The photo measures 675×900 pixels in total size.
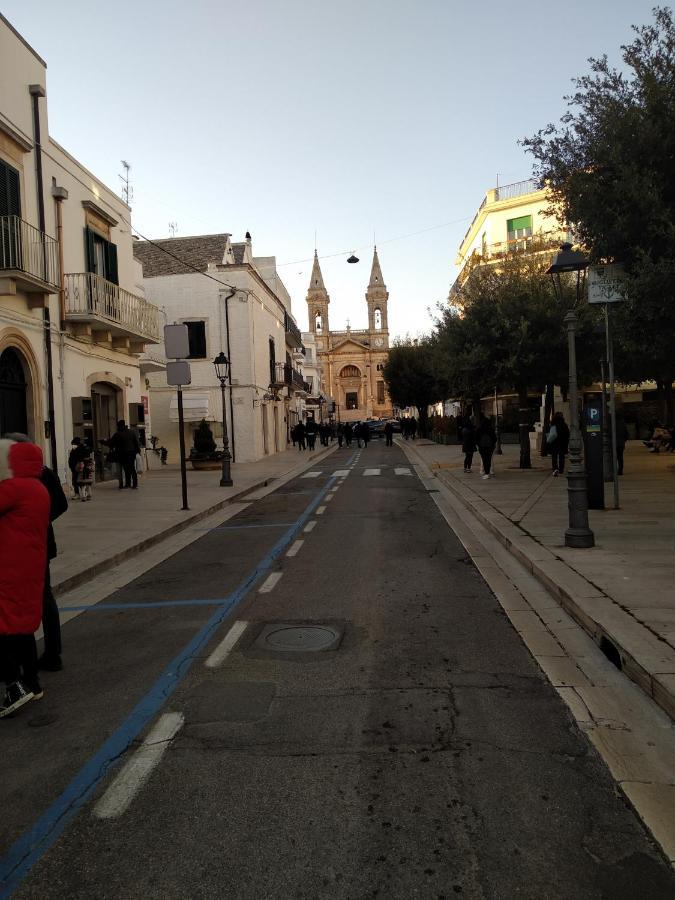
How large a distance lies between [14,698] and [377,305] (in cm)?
12088

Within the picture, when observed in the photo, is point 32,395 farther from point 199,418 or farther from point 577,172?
point 199,418

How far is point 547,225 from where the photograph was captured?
43.0 metres

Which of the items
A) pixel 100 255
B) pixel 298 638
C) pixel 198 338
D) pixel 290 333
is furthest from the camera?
pixel 290 333

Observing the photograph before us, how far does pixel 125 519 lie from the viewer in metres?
12.4

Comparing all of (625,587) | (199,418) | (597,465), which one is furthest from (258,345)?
(625,587)

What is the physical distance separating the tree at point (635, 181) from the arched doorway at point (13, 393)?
10.7 m

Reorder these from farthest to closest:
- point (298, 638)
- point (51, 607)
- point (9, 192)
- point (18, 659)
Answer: point (9, 192) → point (298, 638) → point (51, 607) → point (18, 659)

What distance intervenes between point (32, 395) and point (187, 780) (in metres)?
13.1

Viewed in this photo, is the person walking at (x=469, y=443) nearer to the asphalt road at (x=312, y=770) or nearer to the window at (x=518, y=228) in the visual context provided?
the asphalt road at (x=312, y=770)

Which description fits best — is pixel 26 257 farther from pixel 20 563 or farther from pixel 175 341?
pixel 20 563

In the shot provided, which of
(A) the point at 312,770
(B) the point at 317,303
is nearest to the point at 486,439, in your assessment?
(A) the point at 312,770

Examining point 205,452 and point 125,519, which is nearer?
point 125,519

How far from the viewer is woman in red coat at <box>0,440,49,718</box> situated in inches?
165

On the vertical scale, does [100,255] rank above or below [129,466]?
above
